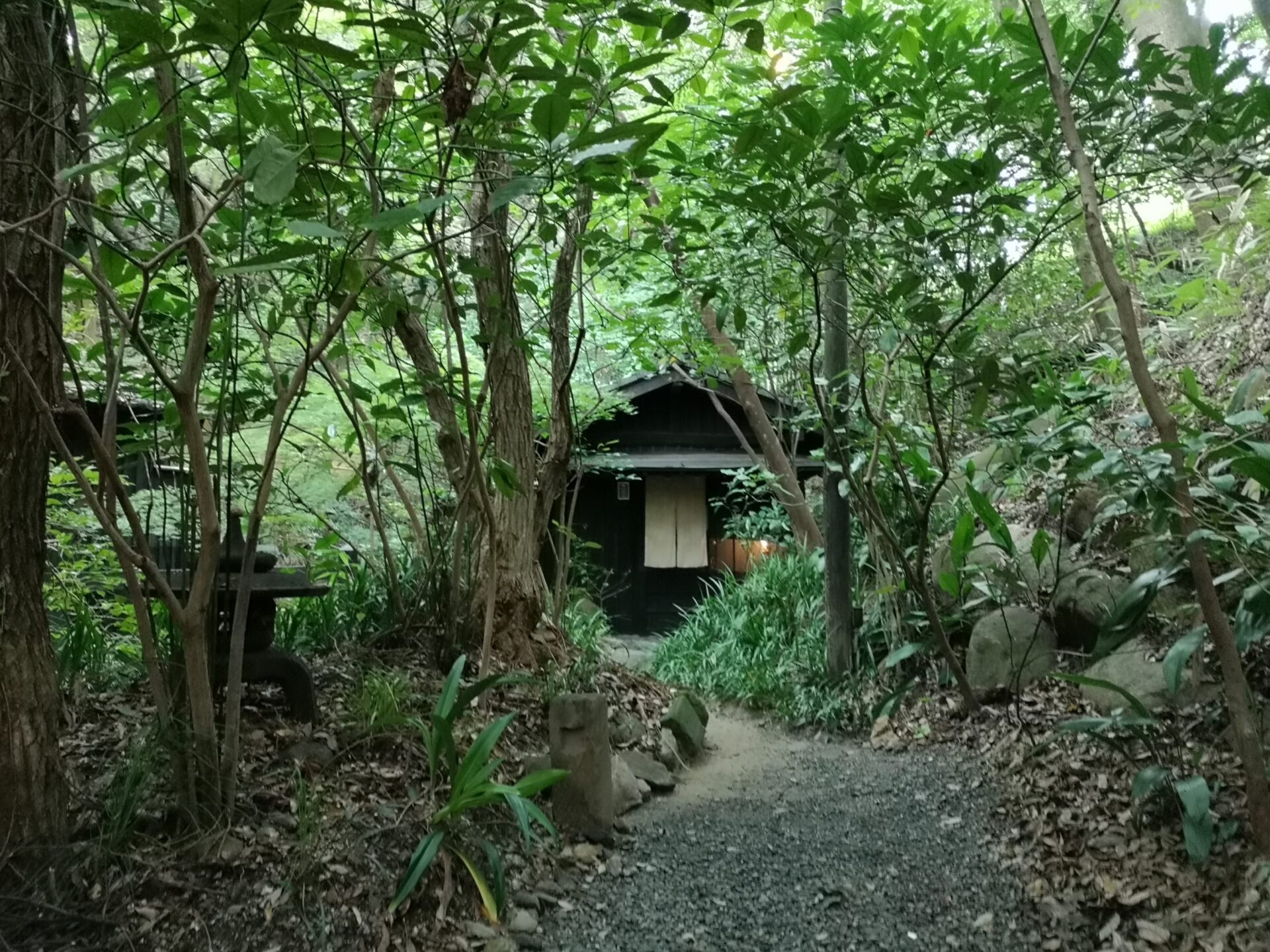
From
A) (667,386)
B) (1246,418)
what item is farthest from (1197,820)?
(667,386)

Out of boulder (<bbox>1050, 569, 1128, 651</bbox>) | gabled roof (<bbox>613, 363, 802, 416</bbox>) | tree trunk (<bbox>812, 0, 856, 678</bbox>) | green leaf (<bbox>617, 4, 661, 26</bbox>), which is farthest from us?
gabled roof (<bbox>613, 363, 802, 416</bbox>)

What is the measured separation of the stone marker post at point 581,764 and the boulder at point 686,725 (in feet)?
3.76

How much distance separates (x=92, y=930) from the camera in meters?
1.92

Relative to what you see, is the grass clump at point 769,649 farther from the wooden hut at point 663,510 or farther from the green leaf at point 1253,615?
the green leaf at point 1253,615

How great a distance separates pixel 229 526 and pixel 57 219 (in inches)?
33.9

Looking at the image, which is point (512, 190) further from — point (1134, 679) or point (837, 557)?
point (837, 557)

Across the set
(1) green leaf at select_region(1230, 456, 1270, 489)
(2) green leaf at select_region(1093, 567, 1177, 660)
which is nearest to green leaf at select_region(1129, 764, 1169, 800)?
(2) green leaf at select_region(1093, 567, 1177, 660)

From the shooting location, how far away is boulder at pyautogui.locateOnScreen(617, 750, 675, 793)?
366 centimetres

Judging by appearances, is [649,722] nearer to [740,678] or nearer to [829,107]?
[740,678]

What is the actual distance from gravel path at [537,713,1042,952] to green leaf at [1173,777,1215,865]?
445 mm

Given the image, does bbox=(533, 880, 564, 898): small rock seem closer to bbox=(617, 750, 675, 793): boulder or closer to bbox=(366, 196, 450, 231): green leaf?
bbox=(617, 750, 675, 793): boulder

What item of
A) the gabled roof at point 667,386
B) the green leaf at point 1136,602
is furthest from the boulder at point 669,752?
the gabled roof at point 667,386

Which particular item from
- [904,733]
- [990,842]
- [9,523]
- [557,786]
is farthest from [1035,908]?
[9,523]

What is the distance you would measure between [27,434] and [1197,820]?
3.01m
